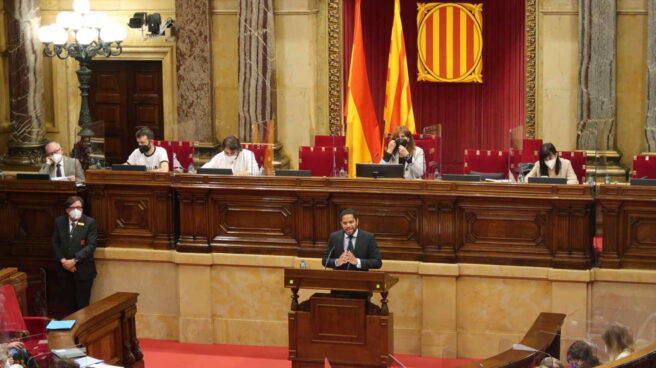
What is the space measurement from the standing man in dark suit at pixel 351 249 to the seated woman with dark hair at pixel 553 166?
2034 mm

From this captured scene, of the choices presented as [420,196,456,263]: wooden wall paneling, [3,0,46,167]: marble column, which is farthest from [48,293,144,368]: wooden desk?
[3,0,46,167]: marble column

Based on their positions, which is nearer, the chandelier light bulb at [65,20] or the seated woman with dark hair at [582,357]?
the seated woman with dark hair at [582,357]

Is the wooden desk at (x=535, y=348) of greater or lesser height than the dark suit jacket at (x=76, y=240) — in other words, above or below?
below

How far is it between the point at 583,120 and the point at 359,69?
260 centimetres

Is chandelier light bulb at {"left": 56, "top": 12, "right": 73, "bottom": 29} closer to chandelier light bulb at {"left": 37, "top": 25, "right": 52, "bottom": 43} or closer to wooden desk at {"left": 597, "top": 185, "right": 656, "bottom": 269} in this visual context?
chandelier light bulb at {"left": 37, "top": 25, "right": 52, "bottom": 43}

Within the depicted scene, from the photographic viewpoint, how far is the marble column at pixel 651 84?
12750 mm

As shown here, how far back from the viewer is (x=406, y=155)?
10.5 m

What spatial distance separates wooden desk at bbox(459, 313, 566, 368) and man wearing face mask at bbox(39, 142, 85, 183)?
190 inches

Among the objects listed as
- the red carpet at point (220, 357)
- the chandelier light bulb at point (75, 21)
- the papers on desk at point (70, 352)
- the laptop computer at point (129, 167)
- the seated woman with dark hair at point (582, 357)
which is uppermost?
the chandelier light bulb at point (75, 21)

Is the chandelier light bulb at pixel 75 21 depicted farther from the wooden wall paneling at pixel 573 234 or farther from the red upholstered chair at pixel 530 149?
the wooden wall paneling at pixel 573 234

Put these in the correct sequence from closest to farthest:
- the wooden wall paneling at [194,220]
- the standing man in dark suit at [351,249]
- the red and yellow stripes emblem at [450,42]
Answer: the standing man in dark suit at [351,249] < the wooden wall paneling at [194,220] < the red and yellow stripes emblem at [450,42]

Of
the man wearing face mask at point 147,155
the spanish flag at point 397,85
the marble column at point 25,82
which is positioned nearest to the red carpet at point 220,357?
the man wearing face mask at point 147,155

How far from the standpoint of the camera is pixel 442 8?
47.1 feet

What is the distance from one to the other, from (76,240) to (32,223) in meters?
0.71
